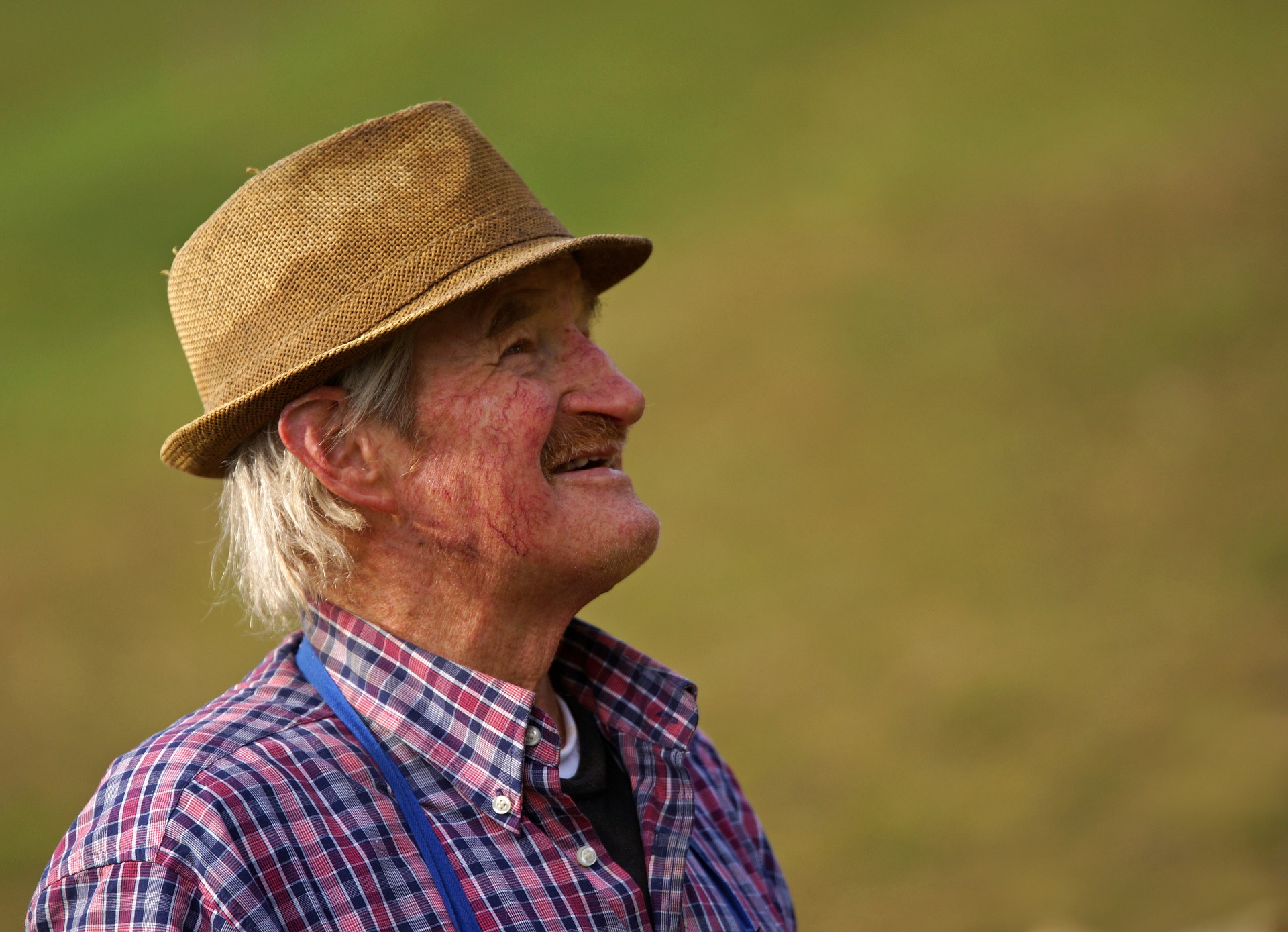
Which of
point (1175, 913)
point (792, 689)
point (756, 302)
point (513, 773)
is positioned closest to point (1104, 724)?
point (1175, 913)

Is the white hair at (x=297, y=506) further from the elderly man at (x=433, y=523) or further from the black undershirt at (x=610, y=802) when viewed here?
the black undershirt at (x=610, y=802)

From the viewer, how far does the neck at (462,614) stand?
2.08 meters

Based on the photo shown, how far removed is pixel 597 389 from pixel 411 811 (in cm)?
76

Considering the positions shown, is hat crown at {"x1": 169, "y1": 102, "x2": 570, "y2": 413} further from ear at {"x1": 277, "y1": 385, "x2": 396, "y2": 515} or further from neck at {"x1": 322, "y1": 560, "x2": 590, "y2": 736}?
neck at {"x1": 322, "y1": 560, "x2": 590, "y2": 736}

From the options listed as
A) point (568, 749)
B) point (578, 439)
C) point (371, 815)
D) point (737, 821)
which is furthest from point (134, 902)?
point (737, 821)

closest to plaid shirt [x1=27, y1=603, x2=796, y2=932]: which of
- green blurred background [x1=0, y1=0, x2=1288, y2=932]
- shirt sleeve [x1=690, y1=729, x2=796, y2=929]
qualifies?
shirt sleeve [x1=690, y1=729, x2=796, y2=929]

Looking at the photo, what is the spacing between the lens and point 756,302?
414 inches

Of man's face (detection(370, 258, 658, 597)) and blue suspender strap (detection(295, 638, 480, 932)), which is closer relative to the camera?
blue suspender strap (detection(295, 638, 480, 932))

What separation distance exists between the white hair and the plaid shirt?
87 millimetres

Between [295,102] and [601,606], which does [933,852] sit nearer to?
[601,606]

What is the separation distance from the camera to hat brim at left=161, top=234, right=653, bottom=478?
197 centimetres

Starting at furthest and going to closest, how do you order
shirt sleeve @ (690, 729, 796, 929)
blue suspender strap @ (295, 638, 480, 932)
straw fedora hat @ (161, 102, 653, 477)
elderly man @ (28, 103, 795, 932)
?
shirt sleeve @ (690, 729, 796, 929) → straw fedora hat @ (161, 102, 653, 477) → elderly man @ (28, 103, 795, 932) → blue suspender strap @ (295, 638, 480, 932)

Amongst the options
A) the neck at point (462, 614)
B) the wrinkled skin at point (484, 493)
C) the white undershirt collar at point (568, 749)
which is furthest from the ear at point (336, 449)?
the white undershirt collar at point (568, 749)

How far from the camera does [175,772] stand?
1.75 m
